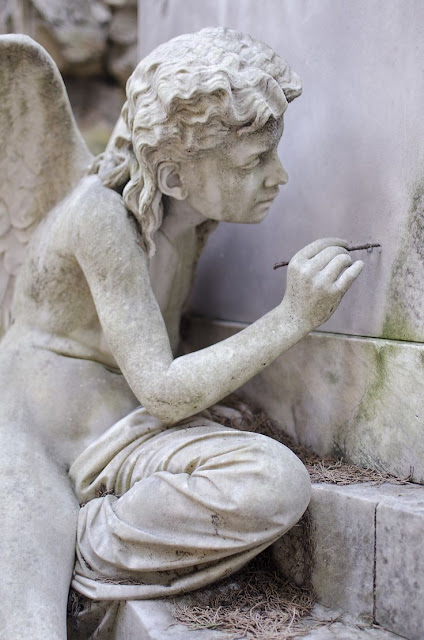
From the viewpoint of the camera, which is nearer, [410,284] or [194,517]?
[194,517]

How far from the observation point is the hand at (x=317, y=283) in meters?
2.19

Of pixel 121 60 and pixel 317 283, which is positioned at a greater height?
pixel 121 60

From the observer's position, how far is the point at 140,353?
2227mm

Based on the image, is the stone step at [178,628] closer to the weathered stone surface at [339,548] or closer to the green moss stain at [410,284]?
the weathered stone surface at [339,548]

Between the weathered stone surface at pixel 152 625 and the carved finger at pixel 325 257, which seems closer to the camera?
the weathered stone surface at pixel 152 625

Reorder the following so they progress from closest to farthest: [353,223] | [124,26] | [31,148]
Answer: [353,223]
[31,148]
[124,26]

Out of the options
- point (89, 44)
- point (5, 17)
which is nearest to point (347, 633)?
point (89, 44)

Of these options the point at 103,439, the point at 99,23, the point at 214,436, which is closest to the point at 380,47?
the point at 214,436

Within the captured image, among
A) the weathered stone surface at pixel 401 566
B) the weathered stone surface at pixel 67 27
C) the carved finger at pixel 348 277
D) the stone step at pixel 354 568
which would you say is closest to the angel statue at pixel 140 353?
the carved finger at pixel 348 277

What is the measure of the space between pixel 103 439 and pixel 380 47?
1472 mm

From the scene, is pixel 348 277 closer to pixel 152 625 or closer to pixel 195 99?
pixel 195 99

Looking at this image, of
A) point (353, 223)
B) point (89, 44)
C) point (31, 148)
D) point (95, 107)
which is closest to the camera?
point (353, 223)

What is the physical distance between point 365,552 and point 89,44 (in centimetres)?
509

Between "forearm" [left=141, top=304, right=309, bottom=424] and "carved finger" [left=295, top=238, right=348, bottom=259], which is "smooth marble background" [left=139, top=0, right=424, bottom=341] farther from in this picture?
"forearm" [left=141, top=304, right=309, bottom=424]
